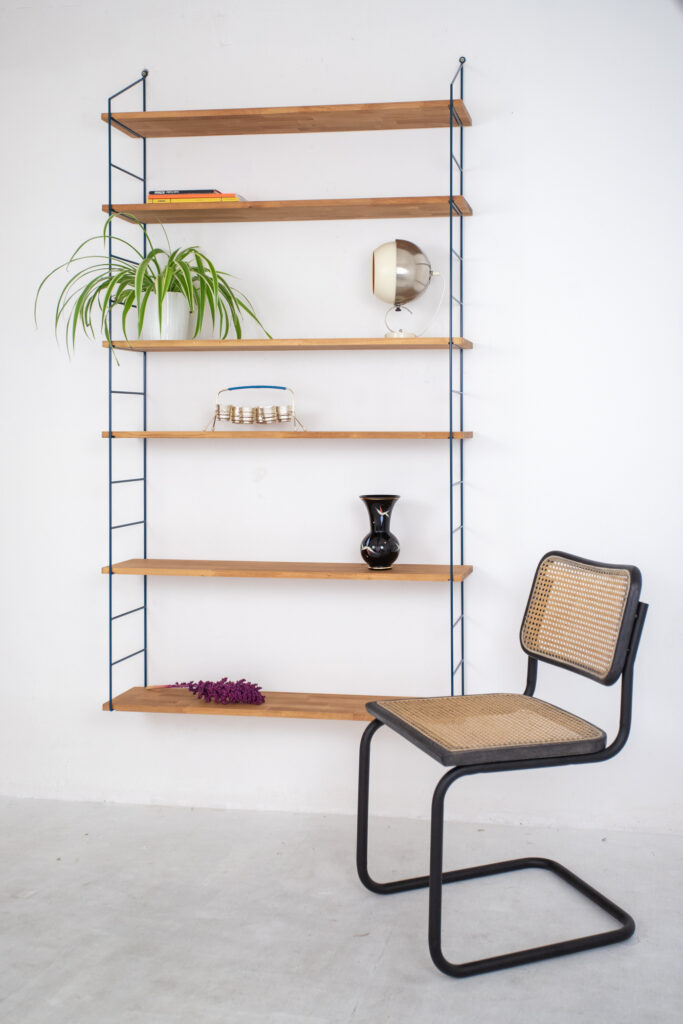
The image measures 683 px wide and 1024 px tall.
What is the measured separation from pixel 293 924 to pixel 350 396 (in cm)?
150

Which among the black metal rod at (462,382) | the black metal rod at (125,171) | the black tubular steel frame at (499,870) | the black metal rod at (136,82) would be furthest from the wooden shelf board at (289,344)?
the black tubular steel frame at (499,870)

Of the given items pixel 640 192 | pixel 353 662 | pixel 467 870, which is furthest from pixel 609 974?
pixel 640 192

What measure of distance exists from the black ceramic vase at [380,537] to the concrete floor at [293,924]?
806 mm

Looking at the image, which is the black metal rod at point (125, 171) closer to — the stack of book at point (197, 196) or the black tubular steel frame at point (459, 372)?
the stack of book at point (197, 196)

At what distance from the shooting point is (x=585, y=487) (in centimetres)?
274

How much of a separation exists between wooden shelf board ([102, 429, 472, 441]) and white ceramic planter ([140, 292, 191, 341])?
28 centimetres

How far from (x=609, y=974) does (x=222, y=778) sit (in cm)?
137

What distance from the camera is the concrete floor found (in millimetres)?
1856

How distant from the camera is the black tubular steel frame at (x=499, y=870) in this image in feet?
6.27

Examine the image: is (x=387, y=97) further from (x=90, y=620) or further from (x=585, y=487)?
(x=90, y=620)

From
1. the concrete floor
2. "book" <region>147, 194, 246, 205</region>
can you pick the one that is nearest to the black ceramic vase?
the concrete floor

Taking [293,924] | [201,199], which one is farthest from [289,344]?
[293,924]

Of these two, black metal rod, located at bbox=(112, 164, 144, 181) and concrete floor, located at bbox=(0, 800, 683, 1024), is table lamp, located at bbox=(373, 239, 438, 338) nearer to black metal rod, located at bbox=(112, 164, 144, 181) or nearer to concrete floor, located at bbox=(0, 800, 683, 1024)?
black metal rod, located at bbox=(112, 164, 144, 181)

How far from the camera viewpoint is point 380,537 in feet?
8.74
